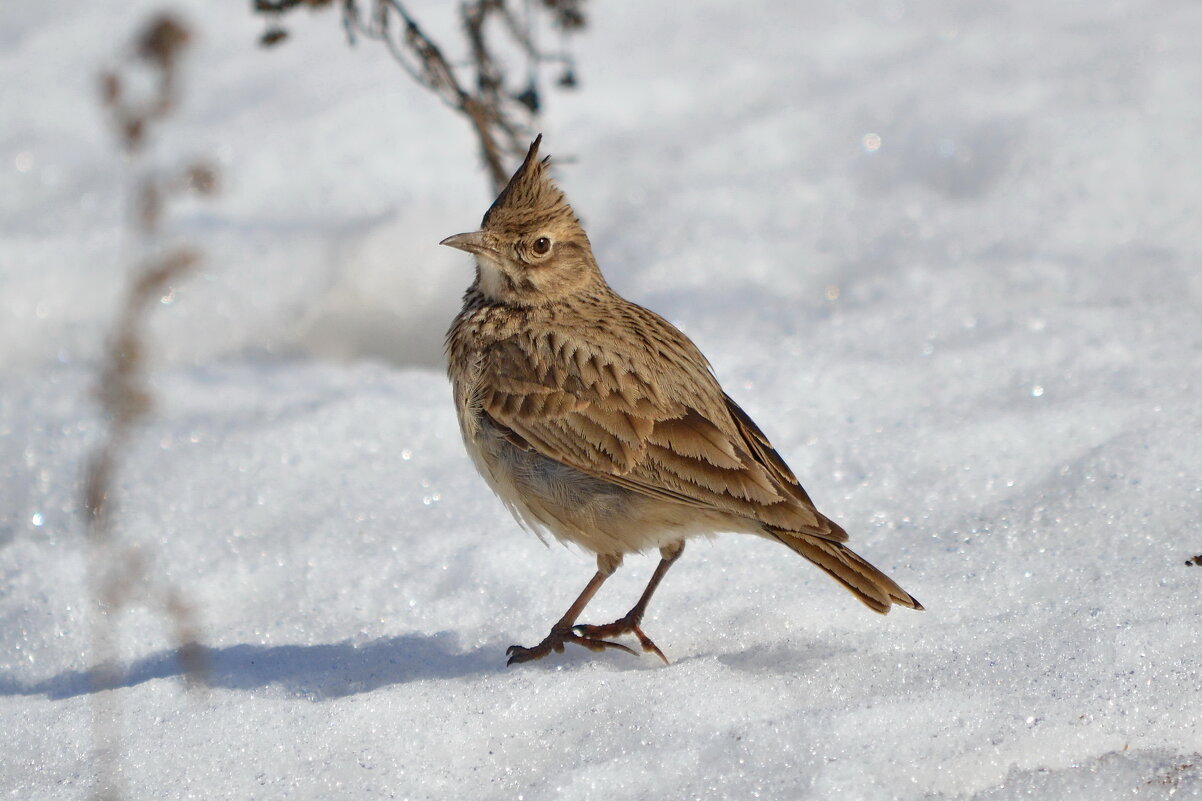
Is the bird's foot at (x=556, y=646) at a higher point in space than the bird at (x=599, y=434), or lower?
lower

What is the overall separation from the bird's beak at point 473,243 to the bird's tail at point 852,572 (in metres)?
1.36

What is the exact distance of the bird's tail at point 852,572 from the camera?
10.9ft

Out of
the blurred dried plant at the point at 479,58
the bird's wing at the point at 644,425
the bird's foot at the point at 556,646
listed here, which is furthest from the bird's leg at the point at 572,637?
the blurred dried plant at the point at 479,58

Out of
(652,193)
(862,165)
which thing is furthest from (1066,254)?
(652,193)

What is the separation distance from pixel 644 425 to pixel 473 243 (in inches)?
35.3

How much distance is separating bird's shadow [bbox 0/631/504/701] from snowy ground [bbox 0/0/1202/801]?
2cm

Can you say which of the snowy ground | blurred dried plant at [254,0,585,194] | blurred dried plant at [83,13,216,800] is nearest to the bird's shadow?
the snowy ground

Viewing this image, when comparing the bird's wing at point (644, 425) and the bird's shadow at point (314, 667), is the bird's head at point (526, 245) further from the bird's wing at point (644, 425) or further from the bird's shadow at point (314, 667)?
the bird's shadow at point (314, 667)

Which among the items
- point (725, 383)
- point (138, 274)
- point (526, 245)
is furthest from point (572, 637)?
point (725, 383)

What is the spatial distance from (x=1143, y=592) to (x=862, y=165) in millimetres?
3668

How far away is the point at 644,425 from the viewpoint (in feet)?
12.3

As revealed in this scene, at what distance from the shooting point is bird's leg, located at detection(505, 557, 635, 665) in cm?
366

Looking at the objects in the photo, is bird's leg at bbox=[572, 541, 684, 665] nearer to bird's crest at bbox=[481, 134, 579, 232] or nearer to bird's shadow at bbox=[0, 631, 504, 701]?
bird's shadow at bbox=[0, 631, 504, 701]

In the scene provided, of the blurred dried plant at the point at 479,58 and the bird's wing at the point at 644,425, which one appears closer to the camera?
the bird's wing at the point at 644,425
